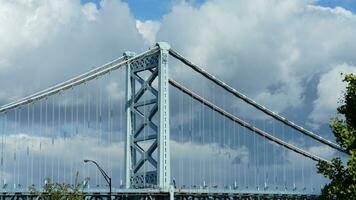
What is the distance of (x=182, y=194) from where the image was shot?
4134 inches

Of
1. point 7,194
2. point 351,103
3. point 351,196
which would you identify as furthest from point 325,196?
point 7,194

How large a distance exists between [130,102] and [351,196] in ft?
229

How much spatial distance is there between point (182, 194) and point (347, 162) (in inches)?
2725

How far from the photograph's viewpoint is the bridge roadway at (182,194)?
95031 mm

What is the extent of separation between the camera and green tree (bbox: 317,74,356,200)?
36.7 meters

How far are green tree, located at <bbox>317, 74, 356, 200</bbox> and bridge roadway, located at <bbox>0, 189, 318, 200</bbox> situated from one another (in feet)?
146

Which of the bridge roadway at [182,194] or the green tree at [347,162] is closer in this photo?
the green tree at [347,162]

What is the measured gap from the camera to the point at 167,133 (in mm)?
99375

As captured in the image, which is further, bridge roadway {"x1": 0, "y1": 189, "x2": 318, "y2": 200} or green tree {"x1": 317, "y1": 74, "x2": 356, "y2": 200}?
bridge roadway {"x1": 0, "y1": 189, "x2": 318, "y2": 200}

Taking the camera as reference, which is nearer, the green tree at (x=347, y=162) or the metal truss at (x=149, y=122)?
the green tree at (x=347, y=162)

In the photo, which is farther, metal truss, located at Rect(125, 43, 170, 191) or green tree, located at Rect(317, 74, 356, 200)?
metal truss, located at Rect(125, 43, 170, 191)

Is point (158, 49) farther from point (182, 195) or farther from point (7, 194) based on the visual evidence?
point (7, 194)

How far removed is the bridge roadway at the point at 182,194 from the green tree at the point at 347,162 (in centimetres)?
4450

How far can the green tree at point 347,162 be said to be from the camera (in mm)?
36656
